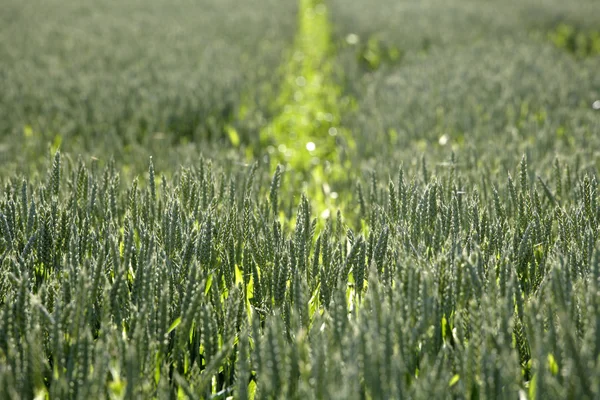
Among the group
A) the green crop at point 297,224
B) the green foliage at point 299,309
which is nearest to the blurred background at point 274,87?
the green crop at point 297,224

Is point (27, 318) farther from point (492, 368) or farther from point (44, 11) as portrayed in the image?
point (44, 11)

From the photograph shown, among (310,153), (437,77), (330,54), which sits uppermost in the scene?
(330,54)

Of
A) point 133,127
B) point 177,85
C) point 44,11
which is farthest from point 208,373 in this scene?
point 44,11

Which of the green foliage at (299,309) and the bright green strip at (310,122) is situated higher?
the bright green strip at (310,122)

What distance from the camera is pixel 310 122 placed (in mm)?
5598

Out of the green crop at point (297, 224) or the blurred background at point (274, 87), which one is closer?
the green crop at point (297, 224)

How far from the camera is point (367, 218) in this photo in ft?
8.09

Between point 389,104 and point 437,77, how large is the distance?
3.18 ft

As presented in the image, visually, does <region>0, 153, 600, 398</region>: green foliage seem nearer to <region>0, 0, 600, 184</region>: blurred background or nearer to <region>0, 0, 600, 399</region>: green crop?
<region>0, 0, 600, 399</region>: green crop

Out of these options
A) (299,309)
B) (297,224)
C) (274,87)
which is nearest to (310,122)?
(274,87)

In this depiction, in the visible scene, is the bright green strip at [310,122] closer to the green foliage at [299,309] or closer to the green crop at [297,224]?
the green crop at [297,224]

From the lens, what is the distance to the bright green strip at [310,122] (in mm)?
4133

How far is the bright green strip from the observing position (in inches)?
163

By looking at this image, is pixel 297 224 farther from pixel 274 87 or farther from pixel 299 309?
pixel 274 87
